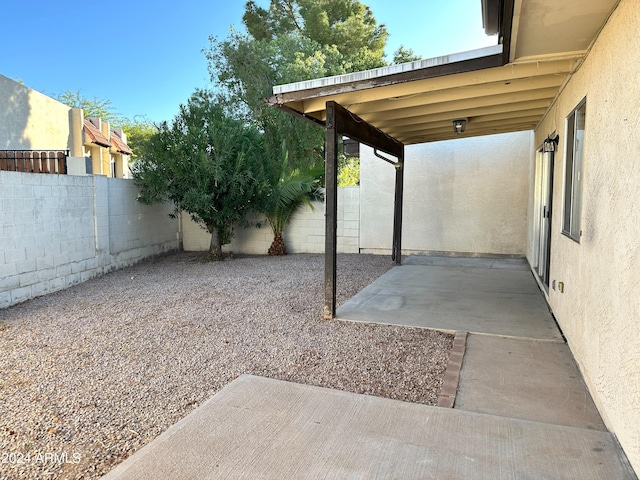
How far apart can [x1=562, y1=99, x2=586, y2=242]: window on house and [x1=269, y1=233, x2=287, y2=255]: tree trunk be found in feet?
22.5

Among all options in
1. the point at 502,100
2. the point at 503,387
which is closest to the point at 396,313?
the point at 503,387

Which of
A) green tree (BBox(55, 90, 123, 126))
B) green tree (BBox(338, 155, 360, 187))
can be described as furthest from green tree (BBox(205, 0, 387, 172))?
green tree (BBox(55, 90, 123, 126))

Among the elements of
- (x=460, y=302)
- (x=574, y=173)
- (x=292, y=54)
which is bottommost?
(x=460, y=302)

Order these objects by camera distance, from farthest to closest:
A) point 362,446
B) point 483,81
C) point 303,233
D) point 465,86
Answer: point 303,233 → point 465,86 → point 483,81 → point 362,446

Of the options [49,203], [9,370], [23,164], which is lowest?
[9,370]

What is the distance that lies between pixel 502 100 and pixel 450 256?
4.88 m

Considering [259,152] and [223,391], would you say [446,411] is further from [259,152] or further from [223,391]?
[259,152]

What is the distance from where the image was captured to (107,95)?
93.6ft

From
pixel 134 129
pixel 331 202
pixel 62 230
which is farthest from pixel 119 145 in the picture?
pixel 331 202

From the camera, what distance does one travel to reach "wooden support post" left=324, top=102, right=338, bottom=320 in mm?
4773

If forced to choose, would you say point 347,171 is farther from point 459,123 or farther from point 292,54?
point 459,123

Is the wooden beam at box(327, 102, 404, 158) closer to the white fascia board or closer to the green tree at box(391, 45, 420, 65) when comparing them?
→ the white fascia board

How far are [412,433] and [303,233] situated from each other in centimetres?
833

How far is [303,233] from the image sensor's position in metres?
10.7
